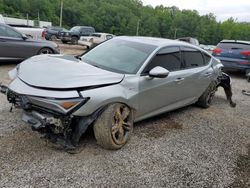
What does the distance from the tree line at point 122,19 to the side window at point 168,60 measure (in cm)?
6195

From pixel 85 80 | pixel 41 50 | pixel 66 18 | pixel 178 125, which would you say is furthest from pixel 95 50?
pixel 66 18

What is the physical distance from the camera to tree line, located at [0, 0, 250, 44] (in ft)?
225

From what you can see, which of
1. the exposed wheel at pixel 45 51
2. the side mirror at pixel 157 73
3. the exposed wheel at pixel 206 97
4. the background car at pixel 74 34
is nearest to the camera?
the side mirror at pixel 157 73

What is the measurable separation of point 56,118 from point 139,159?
47.0 inches

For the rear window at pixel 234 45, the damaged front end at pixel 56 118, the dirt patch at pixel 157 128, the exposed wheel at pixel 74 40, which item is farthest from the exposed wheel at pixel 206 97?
the exposed wheel at pixel 74 40

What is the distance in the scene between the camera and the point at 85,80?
3396 mm

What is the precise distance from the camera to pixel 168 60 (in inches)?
185

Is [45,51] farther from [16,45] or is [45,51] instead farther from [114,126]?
[114,126]

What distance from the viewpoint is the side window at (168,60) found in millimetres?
4330

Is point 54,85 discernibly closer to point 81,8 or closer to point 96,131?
point 96,131

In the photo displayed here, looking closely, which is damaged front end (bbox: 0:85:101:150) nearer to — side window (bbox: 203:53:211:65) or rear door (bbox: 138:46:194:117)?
rear door (bbox: 138:46:194:117)

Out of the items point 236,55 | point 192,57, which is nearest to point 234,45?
point 236,55

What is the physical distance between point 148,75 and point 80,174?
1767 millimetres

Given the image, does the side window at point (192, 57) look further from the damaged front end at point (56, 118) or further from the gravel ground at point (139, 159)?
the damaged front end at point (56, 118)
